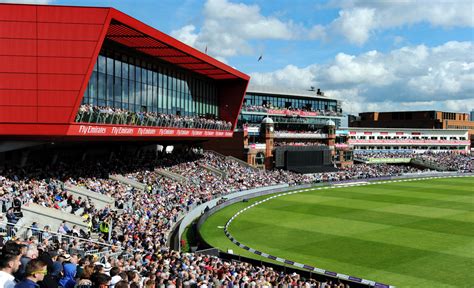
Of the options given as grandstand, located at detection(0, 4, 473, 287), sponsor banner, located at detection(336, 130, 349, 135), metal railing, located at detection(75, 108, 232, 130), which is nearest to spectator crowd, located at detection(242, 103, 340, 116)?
sponsor banner, located at detection(336, 130, 349, 135)

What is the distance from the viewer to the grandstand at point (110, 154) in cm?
1830

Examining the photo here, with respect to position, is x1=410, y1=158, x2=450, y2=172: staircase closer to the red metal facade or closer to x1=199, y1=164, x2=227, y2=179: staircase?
x1=199, y1=164, x2=227, y2=179: staircase

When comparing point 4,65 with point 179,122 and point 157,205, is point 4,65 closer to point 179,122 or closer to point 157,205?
point 157,205

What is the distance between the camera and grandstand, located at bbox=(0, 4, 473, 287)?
18.3 meters

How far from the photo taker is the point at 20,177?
3059 cm

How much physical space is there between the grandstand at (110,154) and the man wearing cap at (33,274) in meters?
0.06

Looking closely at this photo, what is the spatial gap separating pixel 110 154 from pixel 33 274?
132ft

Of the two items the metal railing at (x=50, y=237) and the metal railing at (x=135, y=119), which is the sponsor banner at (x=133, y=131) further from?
the metal railing at (x=50, y=237)

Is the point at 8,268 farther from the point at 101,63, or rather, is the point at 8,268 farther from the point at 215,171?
the point at 215,171

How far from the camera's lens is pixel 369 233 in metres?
35.7

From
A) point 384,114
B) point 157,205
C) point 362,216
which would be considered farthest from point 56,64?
point 384,114

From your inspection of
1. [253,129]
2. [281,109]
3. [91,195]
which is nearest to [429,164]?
[281,109]

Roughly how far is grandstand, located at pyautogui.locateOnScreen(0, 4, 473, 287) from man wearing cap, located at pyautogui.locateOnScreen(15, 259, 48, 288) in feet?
0.19

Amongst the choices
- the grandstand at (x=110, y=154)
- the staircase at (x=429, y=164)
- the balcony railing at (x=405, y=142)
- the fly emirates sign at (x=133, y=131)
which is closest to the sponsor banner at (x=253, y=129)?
the grandstand at (x=110, y=154)
